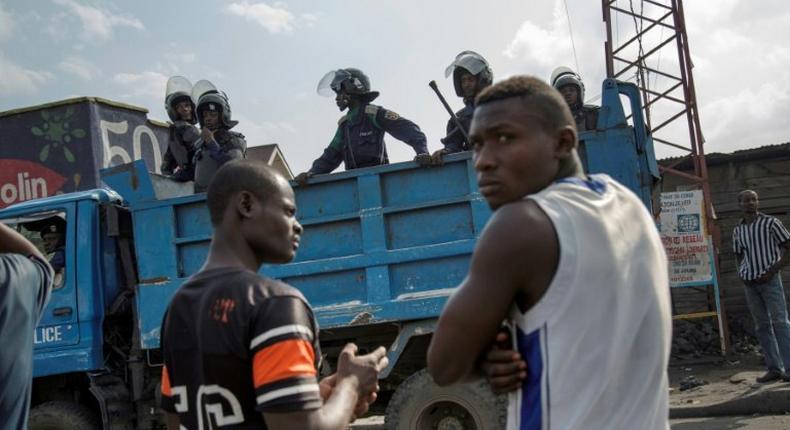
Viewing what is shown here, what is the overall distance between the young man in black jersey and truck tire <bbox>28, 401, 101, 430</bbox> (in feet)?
14.6

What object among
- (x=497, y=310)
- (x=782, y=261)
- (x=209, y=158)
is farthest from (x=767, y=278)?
(x=497, y=310)

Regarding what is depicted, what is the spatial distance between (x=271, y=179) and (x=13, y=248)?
93 cm

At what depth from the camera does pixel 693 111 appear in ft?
37.0

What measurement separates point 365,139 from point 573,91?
Result: 75.2 inches

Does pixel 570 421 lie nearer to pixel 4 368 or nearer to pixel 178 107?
pixel 4 368

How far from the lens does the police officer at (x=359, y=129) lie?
252 inches

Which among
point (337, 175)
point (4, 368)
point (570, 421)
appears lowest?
point (570, 421)

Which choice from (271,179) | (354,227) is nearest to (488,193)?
(271,179)

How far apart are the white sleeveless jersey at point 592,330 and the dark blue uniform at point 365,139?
4.91 meters

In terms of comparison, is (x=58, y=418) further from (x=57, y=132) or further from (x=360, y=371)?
(x=57, y=132)

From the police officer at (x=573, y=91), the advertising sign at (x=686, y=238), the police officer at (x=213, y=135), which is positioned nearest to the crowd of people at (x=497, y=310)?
the police officer at (x=213, y=135)

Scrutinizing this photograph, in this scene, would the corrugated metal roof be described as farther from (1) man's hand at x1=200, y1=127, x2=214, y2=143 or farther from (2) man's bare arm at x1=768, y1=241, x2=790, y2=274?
(1) man's hand at x1=200, y1=127, x2=214, y2=143

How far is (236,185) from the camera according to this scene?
1.95m

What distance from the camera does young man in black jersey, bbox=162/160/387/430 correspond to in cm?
164
